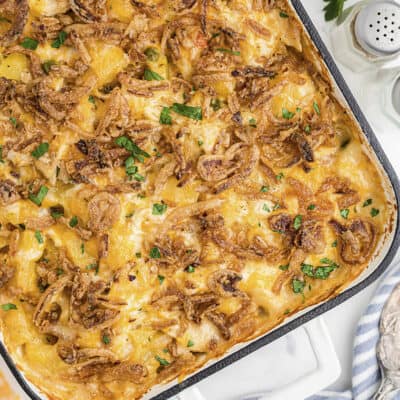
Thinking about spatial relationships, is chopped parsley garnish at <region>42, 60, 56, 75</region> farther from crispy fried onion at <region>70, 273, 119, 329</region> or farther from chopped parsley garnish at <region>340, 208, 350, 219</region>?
chopped parsley garnish at <region>340, 208, 350, 219</region>

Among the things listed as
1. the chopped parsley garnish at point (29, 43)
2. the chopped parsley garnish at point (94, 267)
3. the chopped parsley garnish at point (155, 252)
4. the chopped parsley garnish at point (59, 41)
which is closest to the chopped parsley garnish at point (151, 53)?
the chopped parsley garnish at point (59, 41)

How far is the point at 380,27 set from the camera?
335cm

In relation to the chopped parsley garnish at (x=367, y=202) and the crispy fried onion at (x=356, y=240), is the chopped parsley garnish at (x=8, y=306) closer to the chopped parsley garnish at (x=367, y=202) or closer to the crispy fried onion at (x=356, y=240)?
the crispy fried onion at (x=356, y=240)

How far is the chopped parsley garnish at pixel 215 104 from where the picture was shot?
2.99 metres

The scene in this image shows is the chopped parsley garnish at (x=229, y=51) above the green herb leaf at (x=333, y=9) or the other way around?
the other way around

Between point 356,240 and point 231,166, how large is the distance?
2.22 ft

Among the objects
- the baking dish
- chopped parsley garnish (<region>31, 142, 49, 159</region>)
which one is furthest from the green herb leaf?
chopped parsley garnish (<region>31, 142, 49, 159</region>)

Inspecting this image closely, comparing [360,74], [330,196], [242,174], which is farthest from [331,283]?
[360,74]

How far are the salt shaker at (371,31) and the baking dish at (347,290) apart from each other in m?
0.51

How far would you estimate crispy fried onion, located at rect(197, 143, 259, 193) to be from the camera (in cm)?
293

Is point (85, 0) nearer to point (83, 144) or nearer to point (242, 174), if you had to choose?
point (83, 144)

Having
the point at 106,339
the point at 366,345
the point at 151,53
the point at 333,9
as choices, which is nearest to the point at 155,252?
the point at 106,339

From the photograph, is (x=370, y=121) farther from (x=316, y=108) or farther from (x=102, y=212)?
(x=102, y=212)

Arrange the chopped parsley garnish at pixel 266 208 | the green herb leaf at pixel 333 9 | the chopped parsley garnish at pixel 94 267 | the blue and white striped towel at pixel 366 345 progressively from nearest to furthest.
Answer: the chopped parsley garnish at pixel 94 267 < the chopped parsley garnish at pixel 266 208 < the green herb leaf at pixel 333 9 < the blue and white striped towel at pixel 366 345
